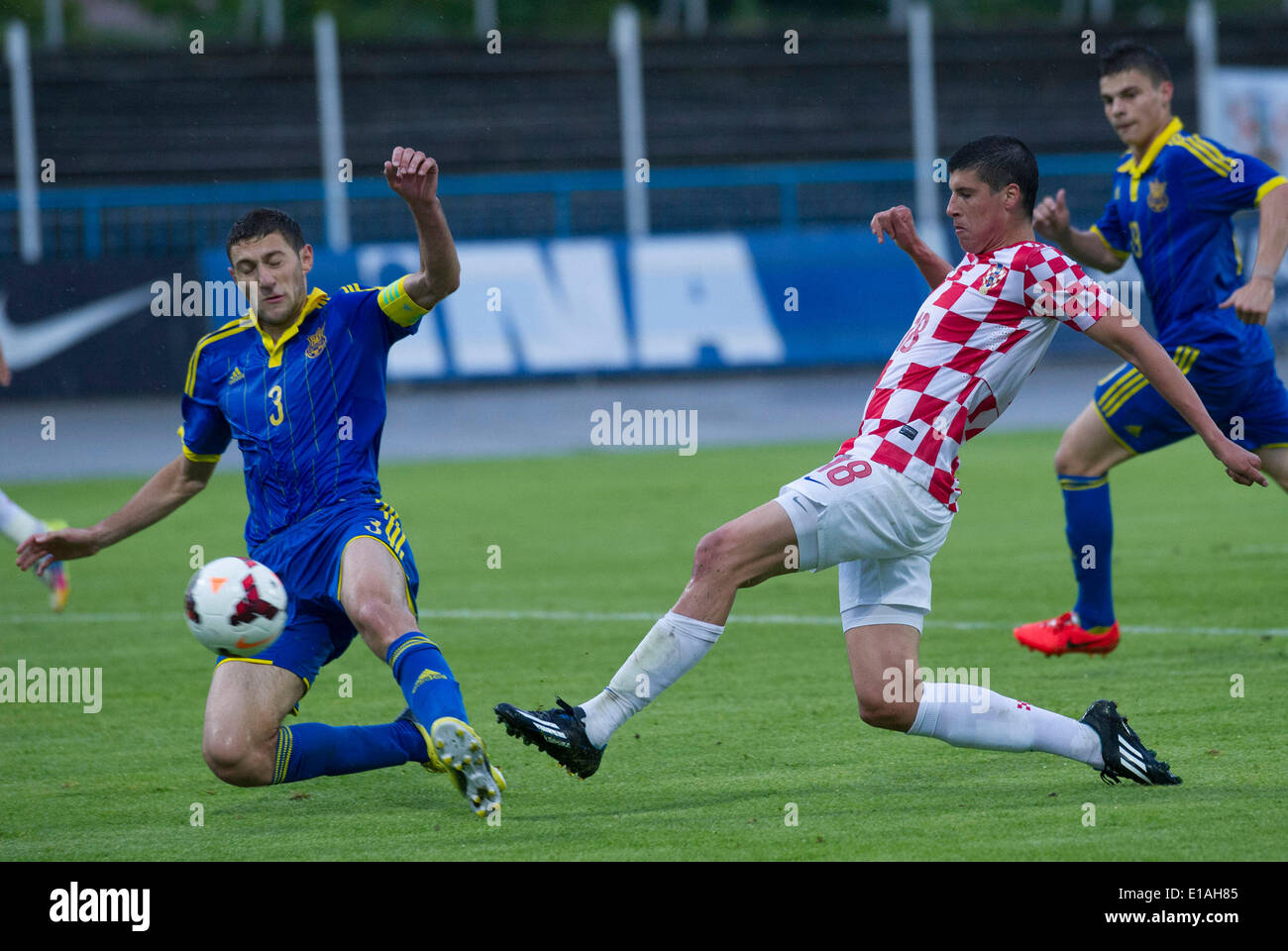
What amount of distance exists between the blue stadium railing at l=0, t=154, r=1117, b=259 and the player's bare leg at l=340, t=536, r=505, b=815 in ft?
54.4

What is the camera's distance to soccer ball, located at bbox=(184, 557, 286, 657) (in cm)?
471

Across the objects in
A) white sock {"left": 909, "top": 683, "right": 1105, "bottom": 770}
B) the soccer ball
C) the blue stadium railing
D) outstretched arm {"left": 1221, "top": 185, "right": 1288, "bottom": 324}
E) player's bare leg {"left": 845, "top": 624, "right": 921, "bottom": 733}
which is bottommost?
white sock {"left": 909, "top": 683, "right": 1105, "bottom": 770}

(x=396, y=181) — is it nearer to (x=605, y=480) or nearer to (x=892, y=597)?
(x=892, y=597)

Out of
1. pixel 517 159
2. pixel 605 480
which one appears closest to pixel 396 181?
pixel 605 480

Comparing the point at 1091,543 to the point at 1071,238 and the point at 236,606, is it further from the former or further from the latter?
the point at 236,606

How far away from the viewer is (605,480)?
1351 cm

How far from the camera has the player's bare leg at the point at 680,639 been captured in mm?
4562

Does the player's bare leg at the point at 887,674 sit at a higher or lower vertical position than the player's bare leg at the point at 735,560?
lower

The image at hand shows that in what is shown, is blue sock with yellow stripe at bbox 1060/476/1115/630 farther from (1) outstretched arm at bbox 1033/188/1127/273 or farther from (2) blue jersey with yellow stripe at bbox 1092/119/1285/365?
(1) outstretched arm at bbox 1033/188/1127/273

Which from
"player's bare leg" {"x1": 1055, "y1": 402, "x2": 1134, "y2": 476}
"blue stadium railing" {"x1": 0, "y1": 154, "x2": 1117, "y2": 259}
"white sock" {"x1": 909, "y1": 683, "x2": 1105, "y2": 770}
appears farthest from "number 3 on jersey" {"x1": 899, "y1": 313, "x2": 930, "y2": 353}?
"blue stadium railing" {"x1": 0, "y1": 154, "x2": 1117, "y2": 259}

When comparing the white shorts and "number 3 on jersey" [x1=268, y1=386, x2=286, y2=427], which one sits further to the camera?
"number 3 on jersey" [x1=268, y1=386, x2=286, y2=427]

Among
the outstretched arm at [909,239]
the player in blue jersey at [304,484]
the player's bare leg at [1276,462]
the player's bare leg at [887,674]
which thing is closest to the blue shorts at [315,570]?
the player in blue jersey at [304,484]

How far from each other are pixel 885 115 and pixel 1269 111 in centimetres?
581

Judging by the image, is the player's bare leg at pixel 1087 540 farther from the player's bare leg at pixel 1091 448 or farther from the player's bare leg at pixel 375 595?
the player's bare leg at pixel 375 595
